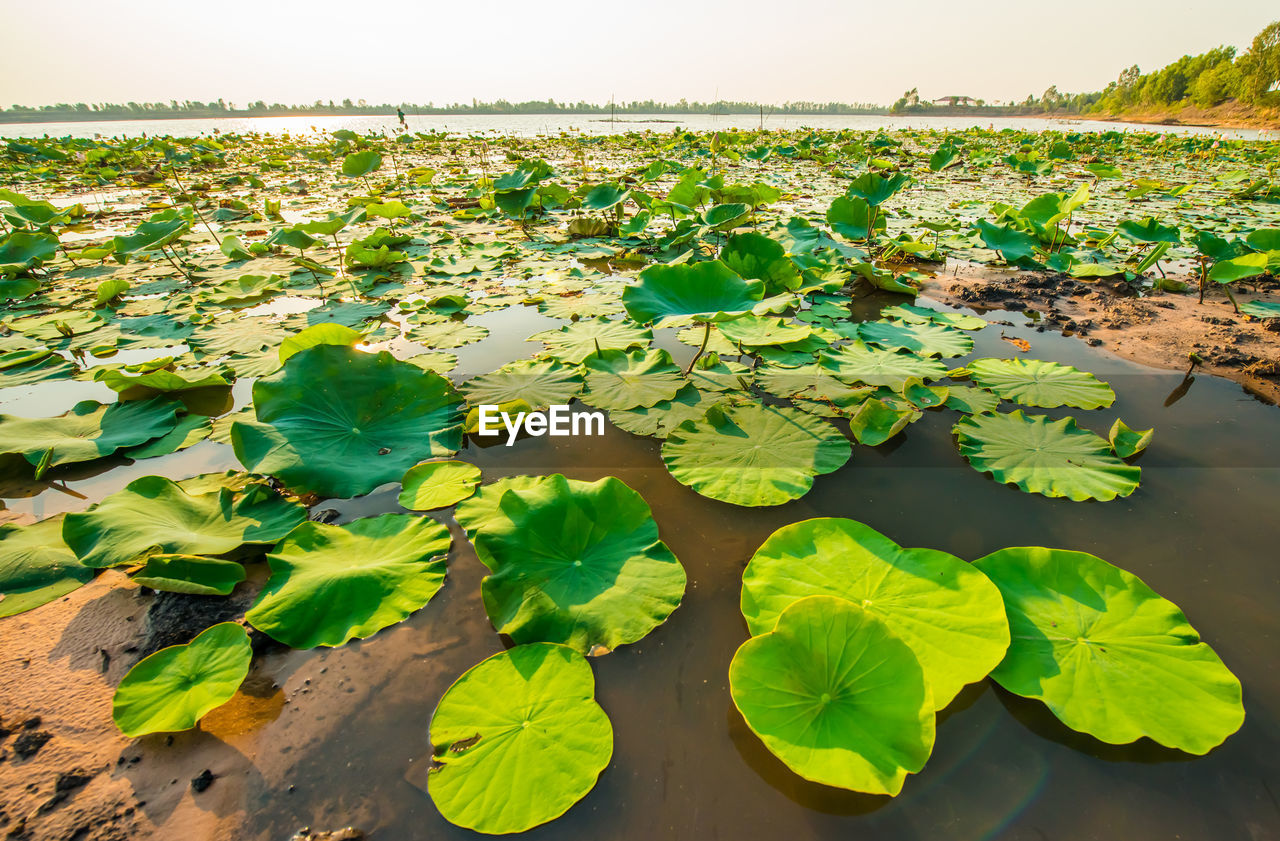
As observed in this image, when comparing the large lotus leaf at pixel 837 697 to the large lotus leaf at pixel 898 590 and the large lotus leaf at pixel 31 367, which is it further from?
the large lotus leaf at pixel 31 367

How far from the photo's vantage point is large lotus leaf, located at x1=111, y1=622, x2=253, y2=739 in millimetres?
1173

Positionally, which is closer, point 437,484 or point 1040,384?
point 437,484

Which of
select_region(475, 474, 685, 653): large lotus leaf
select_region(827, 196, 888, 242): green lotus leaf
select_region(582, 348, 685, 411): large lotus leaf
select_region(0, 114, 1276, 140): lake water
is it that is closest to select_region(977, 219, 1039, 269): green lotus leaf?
select_region(827, 196, 888, 242): green lotus leaf

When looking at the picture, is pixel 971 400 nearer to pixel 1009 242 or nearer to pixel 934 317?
pixel 934 317

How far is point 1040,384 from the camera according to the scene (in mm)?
2494

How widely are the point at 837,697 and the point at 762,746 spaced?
0.23 metres

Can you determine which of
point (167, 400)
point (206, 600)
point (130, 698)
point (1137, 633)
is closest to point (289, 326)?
point (167, 400)

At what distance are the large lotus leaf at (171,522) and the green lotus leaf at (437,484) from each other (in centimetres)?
36

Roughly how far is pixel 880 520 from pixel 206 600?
226cm

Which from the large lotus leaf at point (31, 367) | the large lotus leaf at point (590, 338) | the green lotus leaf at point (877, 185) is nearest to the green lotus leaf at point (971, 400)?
the large lotus leaf at point (590, 338)

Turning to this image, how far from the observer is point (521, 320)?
12.0 feet

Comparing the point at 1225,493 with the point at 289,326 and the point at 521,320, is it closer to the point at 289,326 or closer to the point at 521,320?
the point at 521,320

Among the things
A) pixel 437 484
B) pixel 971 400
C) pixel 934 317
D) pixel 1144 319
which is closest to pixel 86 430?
pixel 437 484

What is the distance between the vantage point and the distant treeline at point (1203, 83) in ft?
90.6
